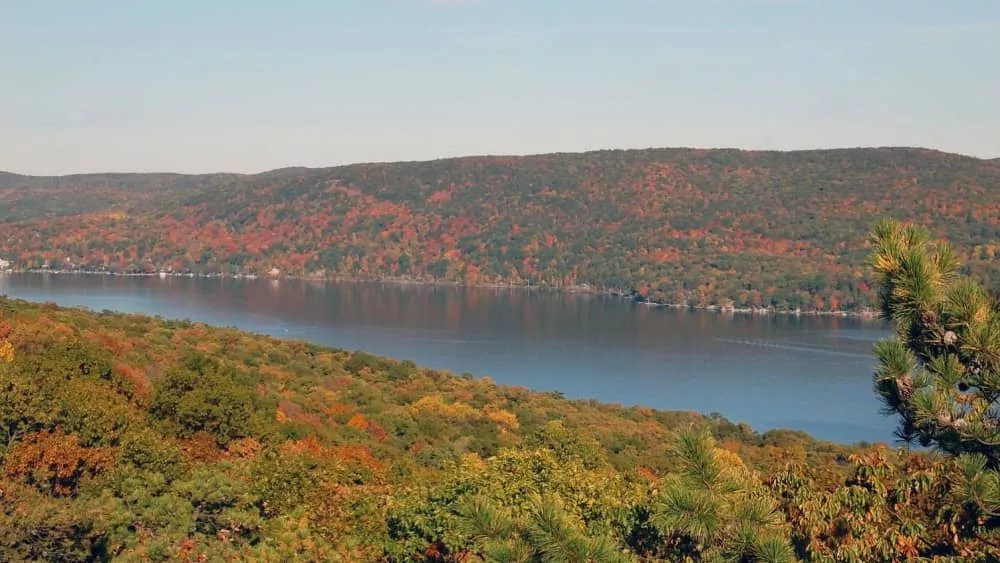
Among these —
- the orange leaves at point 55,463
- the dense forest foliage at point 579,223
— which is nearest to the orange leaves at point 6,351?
the orange leaves at point 55,463

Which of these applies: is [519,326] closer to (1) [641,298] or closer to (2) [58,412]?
(1) [641,298]

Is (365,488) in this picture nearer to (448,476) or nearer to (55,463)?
(448,476)

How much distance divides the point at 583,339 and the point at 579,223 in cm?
7722

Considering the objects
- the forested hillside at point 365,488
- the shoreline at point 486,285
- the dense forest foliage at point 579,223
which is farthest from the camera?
the dense forest foliage at point 579,223

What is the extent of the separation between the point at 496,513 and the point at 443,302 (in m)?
110

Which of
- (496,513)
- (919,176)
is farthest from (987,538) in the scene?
(919,176)

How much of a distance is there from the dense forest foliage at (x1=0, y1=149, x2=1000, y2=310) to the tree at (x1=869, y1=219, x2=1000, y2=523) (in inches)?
4197

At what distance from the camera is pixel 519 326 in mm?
93312

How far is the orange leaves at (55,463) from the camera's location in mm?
12594

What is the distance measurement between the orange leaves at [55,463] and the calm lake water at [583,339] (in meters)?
33.3

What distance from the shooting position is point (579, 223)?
6334 inches

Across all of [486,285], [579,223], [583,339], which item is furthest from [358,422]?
[579,223]

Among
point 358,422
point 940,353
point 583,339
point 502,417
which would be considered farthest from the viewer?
point 583,339

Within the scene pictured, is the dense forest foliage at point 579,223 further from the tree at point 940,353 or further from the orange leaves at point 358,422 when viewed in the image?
the tree at point 940,353
